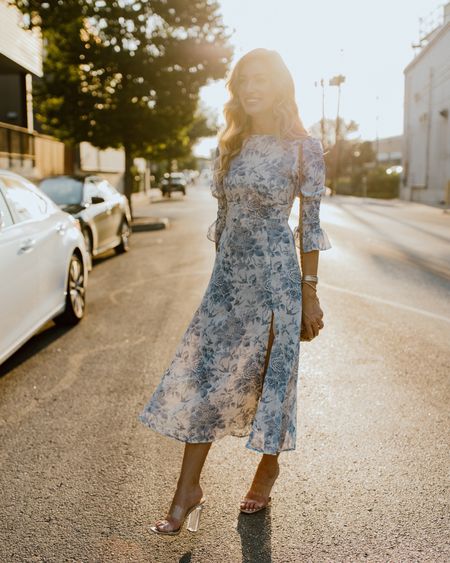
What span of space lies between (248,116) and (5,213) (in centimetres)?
296

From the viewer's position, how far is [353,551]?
9.33ft

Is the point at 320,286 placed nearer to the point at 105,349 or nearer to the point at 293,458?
the point at 105,349

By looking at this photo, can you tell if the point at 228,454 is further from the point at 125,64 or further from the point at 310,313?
the point at 125,64

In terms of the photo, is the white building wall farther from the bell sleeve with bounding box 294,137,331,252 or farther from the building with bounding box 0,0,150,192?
the bell sleeve with bounding box 294,137,331,252

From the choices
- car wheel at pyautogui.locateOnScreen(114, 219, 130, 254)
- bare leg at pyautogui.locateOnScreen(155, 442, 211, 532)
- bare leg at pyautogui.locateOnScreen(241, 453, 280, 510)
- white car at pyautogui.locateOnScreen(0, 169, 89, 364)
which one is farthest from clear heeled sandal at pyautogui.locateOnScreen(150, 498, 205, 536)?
car wheel at pyautogui.locateOnScreen(114, 219, 130, 254)

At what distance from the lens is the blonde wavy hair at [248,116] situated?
3.03 m

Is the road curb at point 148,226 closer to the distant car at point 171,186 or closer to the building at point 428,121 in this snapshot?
the building at point 428,121

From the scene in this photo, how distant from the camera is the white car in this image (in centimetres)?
516

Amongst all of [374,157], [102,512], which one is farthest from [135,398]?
[374,157]

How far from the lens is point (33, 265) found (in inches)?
227

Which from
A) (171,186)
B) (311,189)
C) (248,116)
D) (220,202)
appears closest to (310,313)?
(311,189)

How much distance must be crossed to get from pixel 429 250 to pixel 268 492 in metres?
11.9

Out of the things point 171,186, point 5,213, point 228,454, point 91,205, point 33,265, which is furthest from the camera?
point 171,186

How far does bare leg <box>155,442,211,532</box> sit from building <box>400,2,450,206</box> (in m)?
40.4
